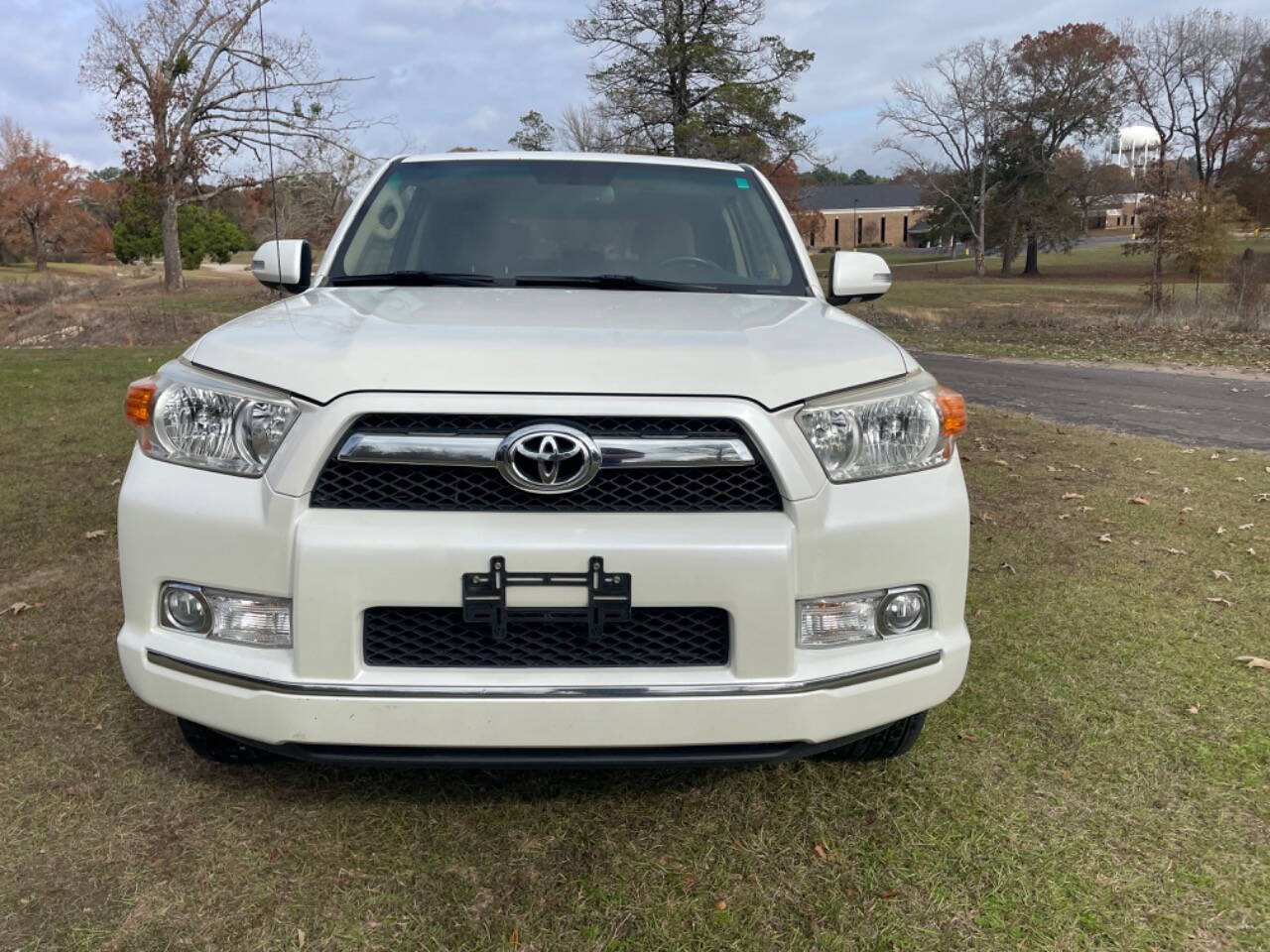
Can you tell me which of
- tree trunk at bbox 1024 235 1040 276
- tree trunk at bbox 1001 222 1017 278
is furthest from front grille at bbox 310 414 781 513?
tree trunk at bbox 1024 235 1040 276

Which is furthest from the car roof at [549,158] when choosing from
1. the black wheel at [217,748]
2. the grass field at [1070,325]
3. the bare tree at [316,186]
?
the bare tree at [316,186]

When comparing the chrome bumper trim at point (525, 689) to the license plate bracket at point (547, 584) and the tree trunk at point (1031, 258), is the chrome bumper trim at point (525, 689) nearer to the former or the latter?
the license plate bracket at point (547, 584)

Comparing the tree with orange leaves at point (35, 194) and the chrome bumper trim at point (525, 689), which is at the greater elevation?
the tree with orange leaves at point (35, 194)

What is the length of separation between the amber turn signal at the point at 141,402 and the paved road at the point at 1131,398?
8214 millimetres

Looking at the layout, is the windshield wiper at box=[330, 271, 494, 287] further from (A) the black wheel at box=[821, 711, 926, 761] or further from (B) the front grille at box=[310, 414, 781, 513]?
(A) the black wheel at box=[821, 711, 926, 761]

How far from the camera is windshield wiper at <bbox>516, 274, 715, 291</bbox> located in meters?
3.15

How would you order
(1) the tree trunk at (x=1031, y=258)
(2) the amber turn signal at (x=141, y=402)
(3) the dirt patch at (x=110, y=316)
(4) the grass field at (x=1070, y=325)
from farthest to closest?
(1) the tree trunk at (x=1031, y=258)
(3) the dirt patch at (x=110, y=316)
(4) the grass field at (x=1070, y=325)
(2) the amber turn signal at (x=141, y=402)

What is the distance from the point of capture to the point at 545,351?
213 centimetres

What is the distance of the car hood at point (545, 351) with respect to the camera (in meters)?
2.08

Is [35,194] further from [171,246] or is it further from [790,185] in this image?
[790,185]

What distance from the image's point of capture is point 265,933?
81.2 inches

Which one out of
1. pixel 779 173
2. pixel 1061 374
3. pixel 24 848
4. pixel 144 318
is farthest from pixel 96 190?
pixel 24 848

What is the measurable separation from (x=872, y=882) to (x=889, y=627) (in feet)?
1.95

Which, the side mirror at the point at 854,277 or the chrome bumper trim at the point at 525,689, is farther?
the side mirror at the point at 854,277
